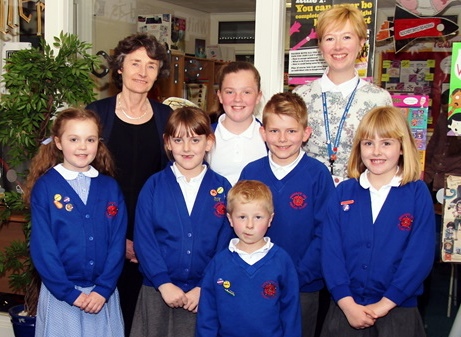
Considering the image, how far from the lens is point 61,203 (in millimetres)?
2512

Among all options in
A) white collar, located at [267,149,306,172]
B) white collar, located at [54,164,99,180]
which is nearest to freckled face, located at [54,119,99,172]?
white collar, located at [54,164,99,180]

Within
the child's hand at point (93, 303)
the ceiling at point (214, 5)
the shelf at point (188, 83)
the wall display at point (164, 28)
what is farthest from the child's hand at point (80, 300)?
the ceiling at point (214, 5)

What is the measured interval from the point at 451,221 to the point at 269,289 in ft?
3.77

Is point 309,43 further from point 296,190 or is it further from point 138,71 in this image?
point 296,190

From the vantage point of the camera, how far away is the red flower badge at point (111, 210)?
102 inches

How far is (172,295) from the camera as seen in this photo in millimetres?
2441

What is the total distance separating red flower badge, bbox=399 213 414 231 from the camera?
2.33 metres

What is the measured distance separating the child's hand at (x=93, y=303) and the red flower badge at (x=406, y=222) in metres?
1.24

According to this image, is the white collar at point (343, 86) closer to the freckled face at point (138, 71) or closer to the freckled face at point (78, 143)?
the freckled face at point (138, 71)

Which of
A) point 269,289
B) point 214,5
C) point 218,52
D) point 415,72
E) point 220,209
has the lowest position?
point 269,289

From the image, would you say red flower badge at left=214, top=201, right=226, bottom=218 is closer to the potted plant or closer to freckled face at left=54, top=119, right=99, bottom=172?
freckled face at left=54, top=119, right=99, bottom=172

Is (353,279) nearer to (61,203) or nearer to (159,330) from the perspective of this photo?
(159,330)

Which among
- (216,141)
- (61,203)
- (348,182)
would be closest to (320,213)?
(348,182)

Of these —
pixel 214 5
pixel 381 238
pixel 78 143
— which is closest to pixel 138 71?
pixel 78 143
